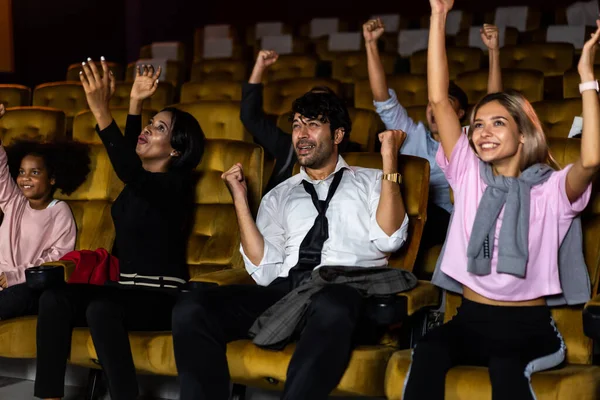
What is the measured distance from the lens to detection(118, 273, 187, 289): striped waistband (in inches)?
108

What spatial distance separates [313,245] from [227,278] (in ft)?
0.89

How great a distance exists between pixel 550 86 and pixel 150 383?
3356 millimetres

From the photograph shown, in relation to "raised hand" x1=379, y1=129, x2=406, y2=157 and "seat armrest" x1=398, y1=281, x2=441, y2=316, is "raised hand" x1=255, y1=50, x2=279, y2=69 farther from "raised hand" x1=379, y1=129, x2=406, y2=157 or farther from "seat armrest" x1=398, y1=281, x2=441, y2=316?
"seat armrest" x1=398, y1=281, x2=441, y2=316

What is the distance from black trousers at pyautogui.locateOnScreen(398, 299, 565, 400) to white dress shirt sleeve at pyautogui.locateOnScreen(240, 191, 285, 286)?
62 cm

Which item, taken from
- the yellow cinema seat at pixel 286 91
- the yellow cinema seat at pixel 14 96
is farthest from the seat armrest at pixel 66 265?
the yellow cinema seat at pixel 14 96

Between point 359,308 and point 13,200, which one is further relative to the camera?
point 13,200

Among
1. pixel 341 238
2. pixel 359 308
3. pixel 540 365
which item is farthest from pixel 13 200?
pixel 540 365

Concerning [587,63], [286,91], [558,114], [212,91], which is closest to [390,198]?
[587,63]

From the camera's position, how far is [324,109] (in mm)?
2717

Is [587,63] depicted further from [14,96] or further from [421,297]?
[14,96]

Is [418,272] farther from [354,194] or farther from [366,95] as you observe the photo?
[366,95]

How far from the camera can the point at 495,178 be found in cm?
223

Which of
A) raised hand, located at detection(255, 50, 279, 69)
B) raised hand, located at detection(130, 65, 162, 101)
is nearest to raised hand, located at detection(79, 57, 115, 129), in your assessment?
raised hand, located at detection(130, 65, 162, 101)

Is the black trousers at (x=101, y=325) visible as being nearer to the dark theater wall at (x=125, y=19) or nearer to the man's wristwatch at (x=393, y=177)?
the man's wristwatch at (x=393, y=177)
